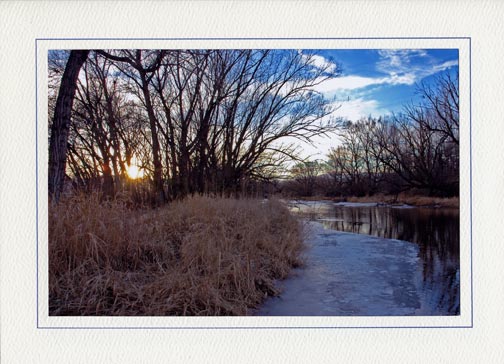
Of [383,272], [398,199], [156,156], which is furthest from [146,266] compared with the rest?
[156,156]

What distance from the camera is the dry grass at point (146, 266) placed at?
4.41 ft

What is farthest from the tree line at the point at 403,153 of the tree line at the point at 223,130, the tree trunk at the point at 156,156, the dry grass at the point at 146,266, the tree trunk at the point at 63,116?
the tree trunk at the point at 63,116

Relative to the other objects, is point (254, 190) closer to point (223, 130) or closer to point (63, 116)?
point (223, 130)

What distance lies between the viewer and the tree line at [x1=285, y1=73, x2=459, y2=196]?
1686 millimetres

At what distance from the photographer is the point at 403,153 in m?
2.58

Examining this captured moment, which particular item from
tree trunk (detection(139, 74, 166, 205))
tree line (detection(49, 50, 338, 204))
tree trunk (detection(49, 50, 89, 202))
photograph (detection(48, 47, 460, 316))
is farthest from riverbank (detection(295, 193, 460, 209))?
tree trunk (detection(49, 50, 89, 202))

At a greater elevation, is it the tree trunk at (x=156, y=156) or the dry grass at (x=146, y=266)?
the tree trunk at (x=156, y=156)

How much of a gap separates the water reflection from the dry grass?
1149mm

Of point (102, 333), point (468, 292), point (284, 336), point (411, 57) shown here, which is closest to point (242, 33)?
point (411, 57)

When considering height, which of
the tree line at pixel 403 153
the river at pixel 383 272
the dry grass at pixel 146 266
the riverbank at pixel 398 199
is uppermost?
the tree line at pixel 403 153

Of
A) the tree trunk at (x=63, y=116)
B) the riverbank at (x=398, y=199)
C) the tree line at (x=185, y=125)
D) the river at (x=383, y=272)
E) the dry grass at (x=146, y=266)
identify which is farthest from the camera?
the tree line at (x=185, y=125)

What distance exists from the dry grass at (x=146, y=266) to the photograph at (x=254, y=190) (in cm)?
1

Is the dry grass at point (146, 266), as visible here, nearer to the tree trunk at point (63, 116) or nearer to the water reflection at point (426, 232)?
the tree trunk at point (63, 116)

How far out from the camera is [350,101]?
1.89 metres
